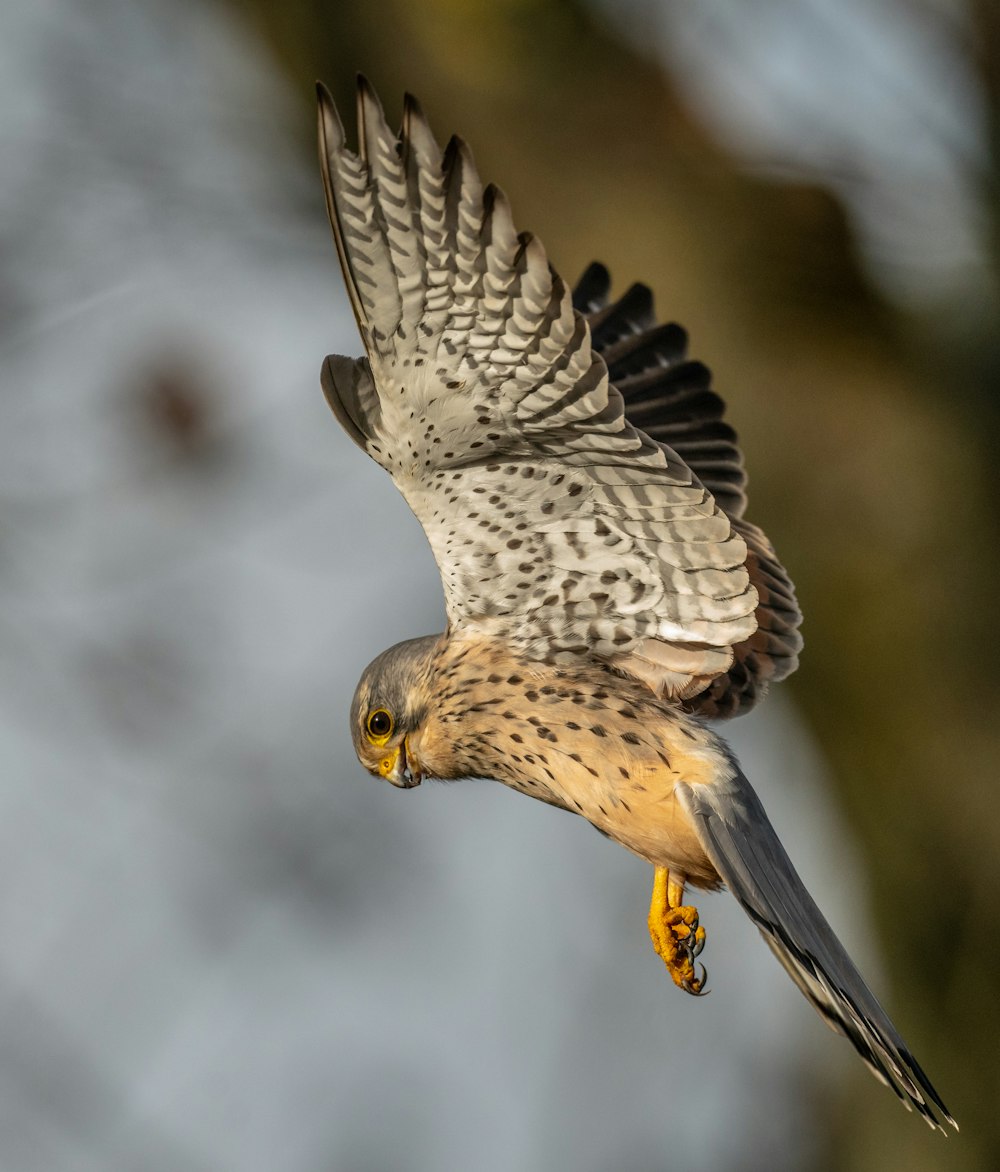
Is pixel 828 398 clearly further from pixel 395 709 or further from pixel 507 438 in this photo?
pixel 507 438

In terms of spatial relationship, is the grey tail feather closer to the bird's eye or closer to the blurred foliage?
the bird's eye

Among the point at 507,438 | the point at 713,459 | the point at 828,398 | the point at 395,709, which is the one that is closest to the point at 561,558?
the point at 507,438

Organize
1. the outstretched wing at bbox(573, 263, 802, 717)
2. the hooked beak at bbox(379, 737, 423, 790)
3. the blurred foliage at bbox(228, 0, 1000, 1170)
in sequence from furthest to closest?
the blurred foliage at bbox(228, 0, 1000, 1170), the hooked beak at bbox(379, 737, 423, 790), the outstretched wing at bbox(573, 263, 802, 717)

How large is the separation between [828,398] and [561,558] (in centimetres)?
218

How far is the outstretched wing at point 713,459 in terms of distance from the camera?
2965 mm

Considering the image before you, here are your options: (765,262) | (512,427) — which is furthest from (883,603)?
(512,427)

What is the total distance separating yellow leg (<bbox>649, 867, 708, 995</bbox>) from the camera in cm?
281

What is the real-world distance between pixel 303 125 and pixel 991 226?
2.11m

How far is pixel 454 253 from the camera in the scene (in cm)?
236

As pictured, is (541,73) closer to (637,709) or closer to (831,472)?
(831,472)

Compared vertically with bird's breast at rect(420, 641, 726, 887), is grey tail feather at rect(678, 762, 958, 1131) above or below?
below

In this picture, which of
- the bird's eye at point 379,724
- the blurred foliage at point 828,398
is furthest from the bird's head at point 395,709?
the blurred foliage at point 828,398

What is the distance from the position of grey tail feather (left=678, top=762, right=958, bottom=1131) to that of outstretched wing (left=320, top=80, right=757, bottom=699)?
0.27m

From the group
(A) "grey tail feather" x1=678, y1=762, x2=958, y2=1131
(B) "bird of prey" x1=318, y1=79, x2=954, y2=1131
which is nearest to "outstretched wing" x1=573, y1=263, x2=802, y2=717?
(B) "bird of prey" x1=318, y1=79, x2=954, y2=1131
